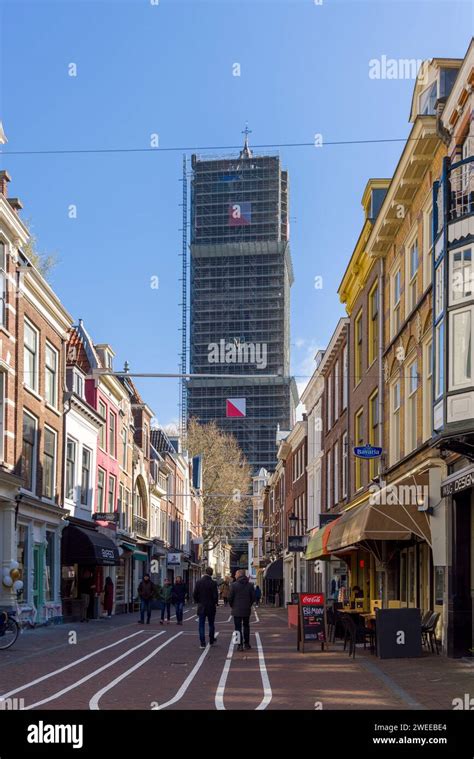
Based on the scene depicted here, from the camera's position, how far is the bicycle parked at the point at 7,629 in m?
20.4

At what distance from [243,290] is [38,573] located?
362 ft

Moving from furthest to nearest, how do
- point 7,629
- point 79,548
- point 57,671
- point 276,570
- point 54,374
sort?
1. point 276,570
2. point 79,548
3. point 54,374
4. point 7,629
5. point 57,671

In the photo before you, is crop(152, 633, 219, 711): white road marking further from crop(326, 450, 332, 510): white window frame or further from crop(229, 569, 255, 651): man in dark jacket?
crop(326, 450, 332, 510): white window frame

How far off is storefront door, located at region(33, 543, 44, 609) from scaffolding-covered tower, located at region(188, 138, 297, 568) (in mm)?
97864

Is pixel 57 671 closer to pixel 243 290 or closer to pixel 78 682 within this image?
pixel 78 682

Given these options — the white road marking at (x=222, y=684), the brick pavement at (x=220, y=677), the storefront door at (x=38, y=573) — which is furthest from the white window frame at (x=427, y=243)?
the storefront door at (x=38, y=573)

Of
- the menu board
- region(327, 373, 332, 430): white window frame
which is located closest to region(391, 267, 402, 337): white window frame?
the menu board

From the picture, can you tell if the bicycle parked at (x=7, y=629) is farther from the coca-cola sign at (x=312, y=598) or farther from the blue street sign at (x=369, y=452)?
the blue street sign at (x=369, y=452)

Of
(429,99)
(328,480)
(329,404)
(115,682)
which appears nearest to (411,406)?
(429,99)

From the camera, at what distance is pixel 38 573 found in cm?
3153

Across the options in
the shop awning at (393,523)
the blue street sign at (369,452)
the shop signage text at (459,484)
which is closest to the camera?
the shop signage text at (459,484)

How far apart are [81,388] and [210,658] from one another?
21.5 metres

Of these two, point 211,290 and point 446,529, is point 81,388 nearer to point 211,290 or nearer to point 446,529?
point 446,529

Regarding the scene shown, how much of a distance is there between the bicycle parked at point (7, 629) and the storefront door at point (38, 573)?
9529 mm
